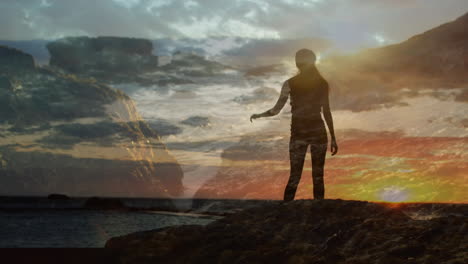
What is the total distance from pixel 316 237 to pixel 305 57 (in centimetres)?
478

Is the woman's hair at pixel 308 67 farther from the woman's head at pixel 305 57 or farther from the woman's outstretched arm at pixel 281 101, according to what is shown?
the woman's outstretched arm at pixel 281 101

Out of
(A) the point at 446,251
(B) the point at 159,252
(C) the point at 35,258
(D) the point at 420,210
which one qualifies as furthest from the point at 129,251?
(D) the point at 420,210

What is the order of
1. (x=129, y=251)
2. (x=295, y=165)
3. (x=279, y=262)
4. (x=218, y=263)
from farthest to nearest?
(x=295, y=165), (x=129, y=251), (x=218, y=263), (x=279, y=262)

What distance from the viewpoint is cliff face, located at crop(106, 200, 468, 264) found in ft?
12.1

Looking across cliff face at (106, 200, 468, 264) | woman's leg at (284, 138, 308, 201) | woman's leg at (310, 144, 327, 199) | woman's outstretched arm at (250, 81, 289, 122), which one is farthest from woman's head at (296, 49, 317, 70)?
cliff face at (106, 200, 468, 264)

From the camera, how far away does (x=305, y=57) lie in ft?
27.7

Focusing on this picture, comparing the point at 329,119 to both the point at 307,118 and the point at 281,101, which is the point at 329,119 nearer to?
the point at 307,118

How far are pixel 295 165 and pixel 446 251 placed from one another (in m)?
4.96

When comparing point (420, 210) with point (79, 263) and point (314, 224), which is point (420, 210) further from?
point (79, 263)

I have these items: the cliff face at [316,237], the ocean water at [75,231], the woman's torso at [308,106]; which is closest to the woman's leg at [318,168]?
the woman's torso at [308,106]

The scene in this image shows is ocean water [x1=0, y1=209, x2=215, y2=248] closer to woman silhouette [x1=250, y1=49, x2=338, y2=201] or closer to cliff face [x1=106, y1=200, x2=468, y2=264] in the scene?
woman silhouette [x1=250, y1=49, x2=338, y2=201]

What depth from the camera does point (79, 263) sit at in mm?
→ 4578

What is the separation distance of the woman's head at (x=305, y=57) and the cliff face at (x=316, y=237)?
3.69 metres

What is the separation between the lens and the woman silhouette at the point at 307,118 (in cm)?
842
